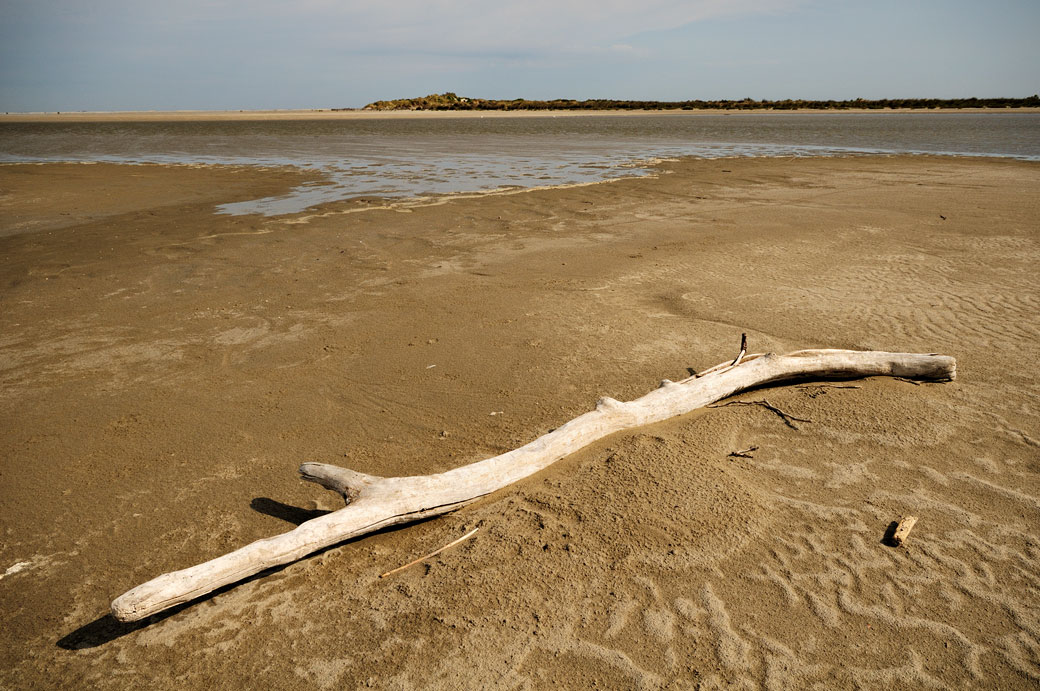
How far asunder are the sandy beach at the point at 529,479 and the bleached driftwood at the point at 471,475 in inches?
3.9

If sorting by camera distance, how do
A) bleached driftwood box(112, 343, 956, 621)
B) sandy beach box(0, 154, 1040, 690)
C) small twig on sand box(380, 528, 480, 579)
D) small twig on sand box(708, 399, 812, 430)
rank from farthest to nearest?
small twig on sand box(708, 399, 812, 430), small twig on sand box(380, 528, 480, 579), bleached driftwood box(112, 343, 956, 621), sandy beach box(0, 154, 1040, 690)

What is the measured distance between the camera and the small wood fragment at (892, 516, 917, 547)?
9.33ft

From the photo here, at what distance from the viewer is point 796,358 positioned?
4.34 m

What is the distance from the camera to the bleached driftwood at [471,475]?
97.1 inches

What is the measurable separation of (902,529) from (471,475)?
6.31 ft

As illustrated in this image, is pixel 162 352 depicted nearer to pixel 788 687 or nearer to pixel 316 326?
pixel 316 326

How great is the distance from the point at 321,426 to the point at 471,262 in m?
Result: 4.10

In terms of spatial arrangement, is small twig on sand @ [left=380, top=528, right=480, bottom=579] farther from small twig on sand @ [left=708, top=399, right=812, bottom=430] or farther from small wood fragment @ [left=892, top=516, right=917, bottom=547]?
small twig on sand @ [left=708, top=399, right=812, bottom=430]

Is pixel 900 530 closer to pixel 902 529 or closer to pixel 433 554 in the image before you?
pixel 902 529

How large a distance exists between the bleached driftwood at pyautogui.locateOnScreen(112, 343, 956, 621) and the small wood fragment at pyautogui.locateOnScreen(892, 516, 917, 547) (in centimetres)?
130

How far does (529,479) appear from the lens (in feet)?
10.9

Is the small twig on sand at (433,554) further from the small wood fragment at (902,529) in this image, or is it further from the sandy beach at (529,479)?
the small wood fragment at (902,529)

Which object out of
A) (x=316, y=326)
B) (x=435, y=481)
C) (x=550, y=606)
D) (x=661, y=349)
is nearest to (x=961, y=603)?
(x=550, y=606)

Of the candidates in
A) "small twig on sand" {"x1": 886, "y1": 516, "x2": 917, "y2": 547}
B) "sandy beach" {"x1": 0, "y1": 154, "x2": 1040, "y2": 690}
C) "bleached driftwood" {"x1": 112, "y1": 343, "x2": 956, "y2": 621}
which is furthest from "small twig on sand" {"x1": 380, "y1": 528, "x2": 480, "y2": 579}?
"small twig on sand" {"x1": 886, "y1": 516, "x2": 917, "y2": 547}
